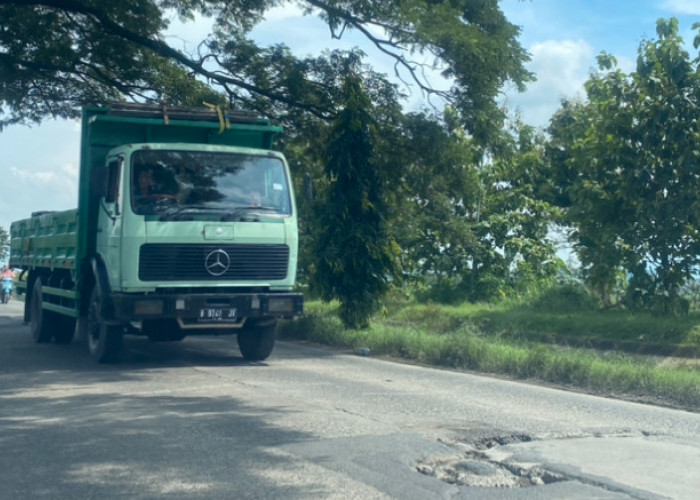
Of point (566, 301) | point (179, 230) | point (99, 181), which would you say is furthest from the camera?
point (566, 301)

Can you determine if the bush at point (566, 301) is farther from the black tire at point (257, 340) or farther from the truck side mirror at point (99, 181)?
the truck side mirror at point (99, 181)

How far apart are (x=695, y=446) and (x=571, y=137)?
43.7ft

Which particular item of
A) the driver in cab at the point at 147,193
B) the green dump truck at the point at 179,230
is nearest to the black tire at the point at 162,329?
the green dump truck at the point at 179,230

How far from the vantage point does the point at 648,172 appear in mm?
16609

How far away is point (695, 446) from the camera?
7.45 meters

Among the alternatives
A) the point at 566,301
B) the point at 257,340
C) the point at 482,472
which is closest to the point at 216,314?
the point at 257,340

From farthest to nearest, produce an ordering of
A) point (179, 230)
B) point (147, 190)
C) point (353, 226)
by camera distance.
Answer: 1. point (353, 226)
2. point (147, 190)
3. point (179, 230)

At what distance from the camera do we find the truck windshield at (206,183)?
1191 centimetres

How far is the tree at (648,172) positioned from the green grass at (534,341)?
1.02 m

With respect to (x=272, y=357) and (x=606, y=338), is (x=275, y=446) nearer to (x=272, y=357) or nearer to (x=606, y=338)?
(x=272, y=357)

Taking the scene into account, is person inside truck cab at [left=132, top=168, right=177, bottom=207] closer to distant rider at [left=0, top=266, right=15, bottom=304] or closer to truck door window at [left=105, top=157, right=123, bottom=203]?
truck door window at [left=105, top=157, right=123, bottom=203]

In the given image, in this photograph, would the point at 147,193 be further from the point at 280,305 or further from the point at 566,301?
the point at 566,301

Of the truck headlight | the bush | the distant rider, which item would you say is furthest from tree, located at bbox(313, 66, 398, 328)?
the distant rider

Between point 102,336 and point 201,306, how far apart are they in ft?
5.35
